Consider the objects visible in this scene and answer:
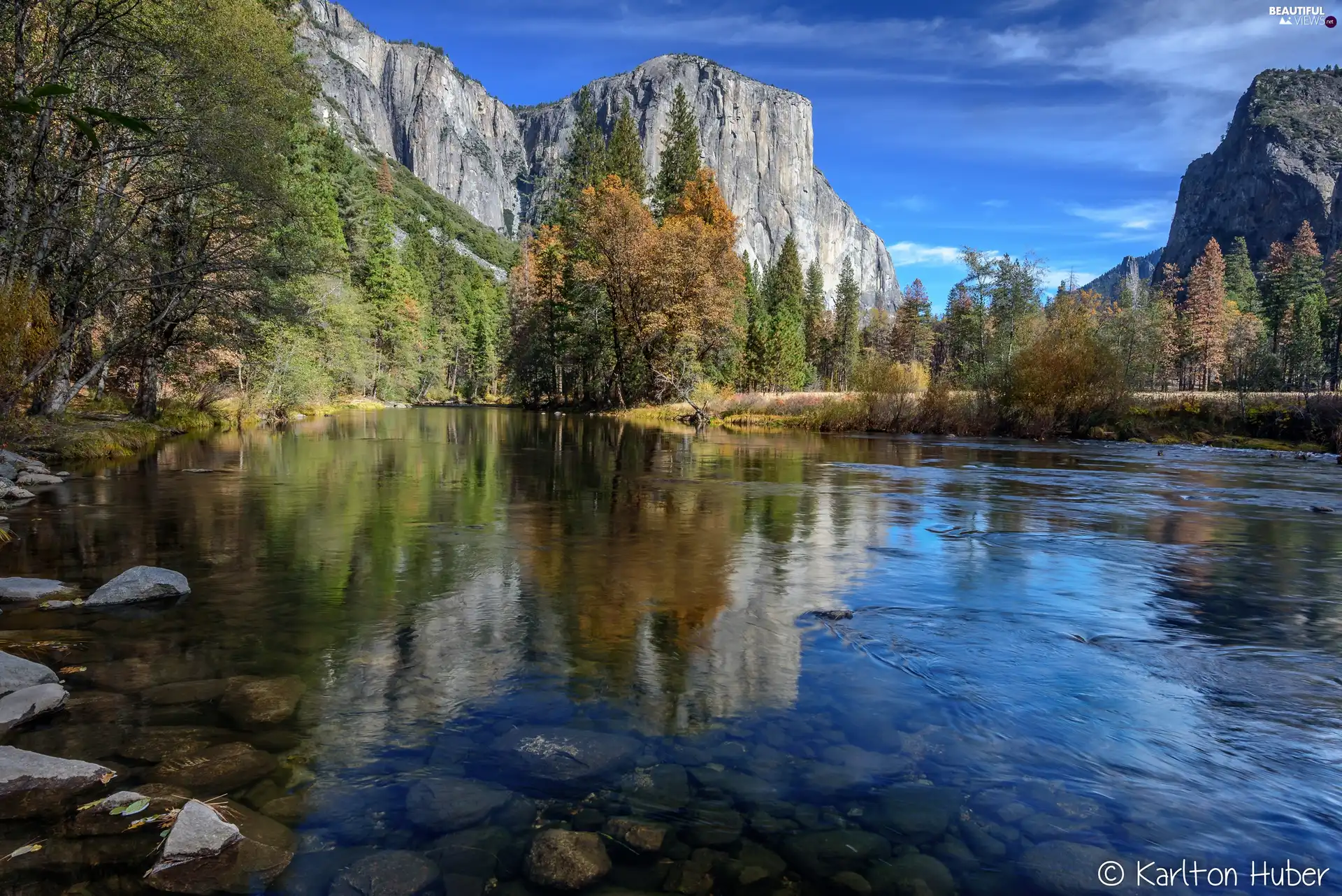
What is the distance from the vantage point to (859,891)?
3.46m

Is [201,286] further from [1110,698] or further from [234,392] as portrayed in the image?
[1110,698]

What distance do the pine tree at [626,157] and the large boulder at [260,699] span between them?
54313 millimetres

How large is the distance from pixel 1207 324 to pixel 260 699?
98299mm

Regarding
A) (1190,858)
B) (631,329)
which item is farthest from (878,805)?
(631,329)

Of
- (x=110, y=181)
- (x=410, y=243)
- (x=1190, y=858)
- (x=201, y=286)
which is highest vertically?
(x=410, y=243)

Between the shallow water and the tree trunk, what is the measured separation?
16.0 m

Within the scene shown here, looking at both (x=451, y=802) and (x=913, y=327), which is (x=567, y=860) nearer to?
(x=451, y=802)

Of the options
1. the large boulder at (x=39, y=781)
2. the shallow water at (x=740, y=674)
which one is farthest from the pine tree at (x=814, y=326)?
the large boulder at (x=39, y=781)

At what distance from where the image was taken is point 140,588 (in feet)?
24.2

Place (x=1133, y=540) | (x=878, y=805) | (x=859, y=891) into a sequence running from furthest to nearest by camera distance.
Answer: (x=1133, y=540) < (x=878, y=805) < (x=859, y=891)

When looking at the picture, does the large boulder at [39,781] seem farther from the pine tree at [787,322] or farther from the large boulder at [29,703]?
the pine tree at [787,322]

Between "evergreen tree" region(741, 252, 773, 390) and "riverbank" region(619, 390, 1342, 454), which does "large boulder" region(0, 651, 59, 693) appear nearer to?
A: "riverbank" region(619, 390, 1342, 454)

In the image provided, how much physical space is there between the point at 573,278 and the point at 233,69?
31893 millimetres

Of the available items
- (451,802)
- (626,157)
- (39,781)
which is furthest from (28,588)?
(626,157)
